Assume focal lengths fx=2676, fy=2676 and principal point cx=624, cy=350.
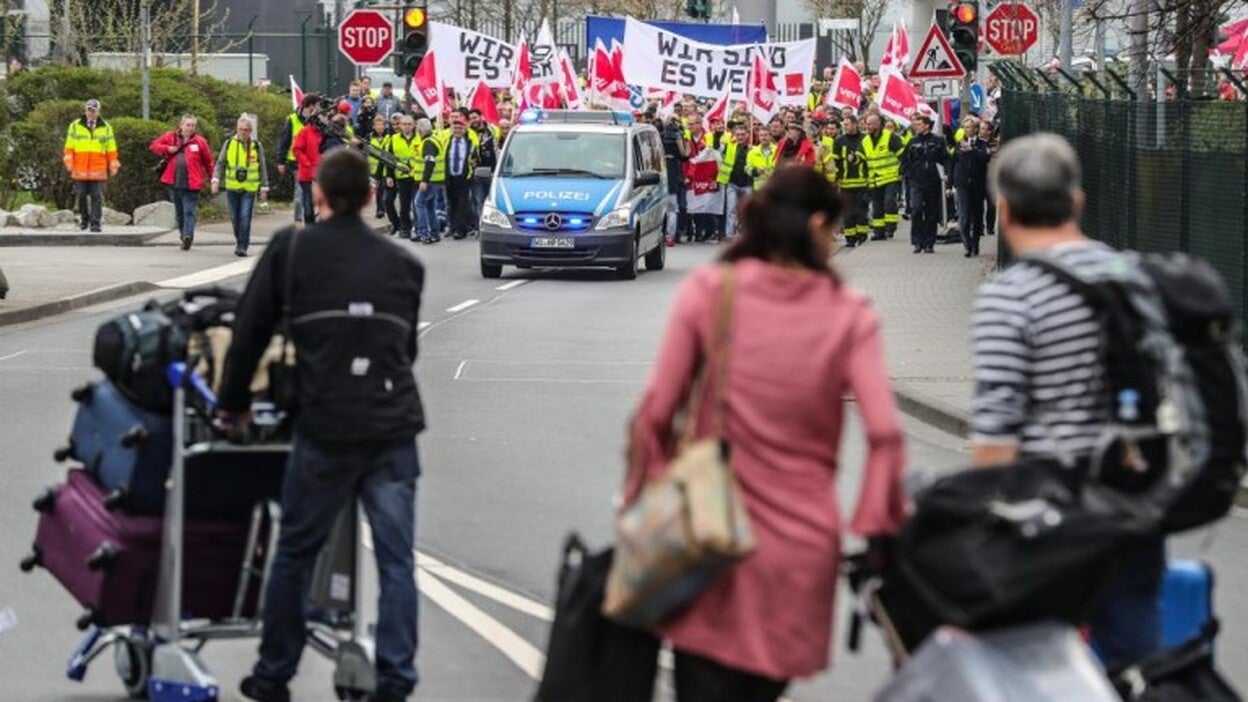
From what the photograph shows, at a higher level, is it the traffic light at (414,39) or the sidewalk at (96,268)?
the traffic light at (414,39)

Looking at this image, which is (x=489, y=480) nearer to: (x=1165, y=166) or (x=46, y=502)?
(x=46, y=502)

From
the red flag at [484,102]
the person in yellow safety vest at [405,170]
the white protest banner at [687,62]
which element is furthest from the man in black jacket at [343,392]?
the white protest banner at [687,62]

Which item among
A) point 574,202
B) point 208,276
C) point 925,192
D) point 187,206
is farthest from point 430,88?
point 208,276

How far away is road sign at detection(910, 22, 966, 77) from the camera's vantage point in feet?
111

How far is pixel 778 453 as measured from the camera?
18.7 feet

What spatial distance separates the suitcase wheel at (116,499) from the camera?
312 inches

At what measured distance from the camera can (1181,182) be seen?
20.1 m

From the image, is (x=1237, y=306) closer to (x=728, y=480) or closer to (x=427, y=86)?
(x=728, y=480)

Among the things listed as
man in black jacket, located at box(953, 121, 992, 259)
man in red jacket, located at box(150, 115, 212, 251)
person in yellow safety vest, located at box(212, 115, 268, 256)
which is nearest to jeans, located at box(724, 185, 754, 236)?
man in black jacket, located at box(953, 121, 992, 259)

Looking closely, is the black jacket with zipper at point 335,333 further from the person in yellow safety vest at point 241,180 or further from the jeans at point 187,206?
the jeans at point 187,206

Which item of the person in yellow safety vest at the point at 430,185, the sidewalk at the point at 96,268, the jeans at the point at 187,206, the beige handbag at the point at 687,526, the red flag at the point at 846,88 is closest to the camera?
the beige handbag at the point at 687,526

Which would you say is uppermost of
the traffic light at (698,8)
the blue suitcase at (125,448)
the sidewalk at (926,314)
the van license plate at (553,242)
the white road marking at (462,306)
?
the traffic light at (698,8)

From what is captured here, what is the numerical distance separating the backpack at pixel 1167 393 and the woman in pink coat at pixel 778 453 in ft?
1.70

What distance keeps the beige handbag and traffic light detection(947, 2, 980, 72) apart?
29058 millimetres
